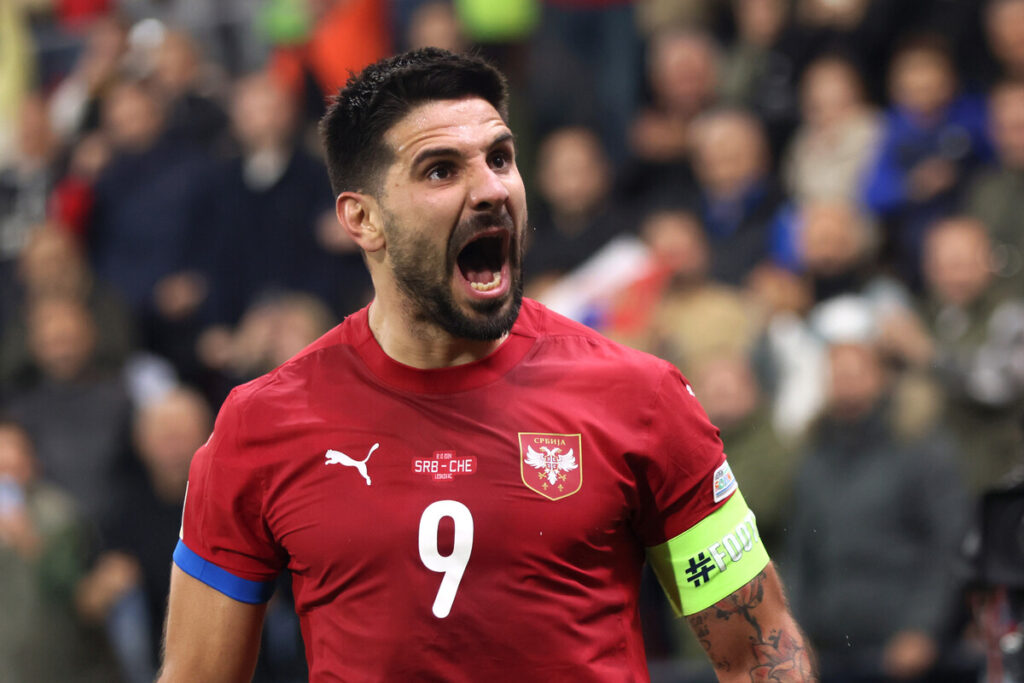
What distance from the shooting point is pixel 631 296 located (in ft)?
24.5

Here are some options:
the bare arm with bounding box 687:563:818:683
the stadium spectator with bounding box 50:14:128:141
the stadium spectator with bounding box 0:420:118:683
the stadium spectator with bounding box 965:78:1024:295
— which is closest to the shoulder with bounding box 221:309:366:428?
the bare arm with bounding box 687:563:818:683

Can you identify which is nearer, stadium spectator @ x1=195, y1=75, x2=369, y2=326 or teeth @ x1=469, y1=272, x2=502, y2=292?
teeth @ x1=469, y1=272, x2=502, y2=292

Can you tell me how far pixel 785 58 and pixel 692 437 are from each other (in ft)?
17.2

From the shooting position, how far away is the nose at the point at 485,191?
297 centimetres

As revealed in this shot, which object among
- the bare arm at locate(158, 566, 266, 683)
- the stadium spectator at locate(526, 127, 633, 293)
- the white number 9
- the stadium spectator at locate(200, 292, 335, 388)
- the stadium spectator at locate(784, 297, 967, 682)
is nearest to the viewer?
the white number 9

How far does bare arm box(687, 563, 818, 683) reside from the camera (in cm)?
296

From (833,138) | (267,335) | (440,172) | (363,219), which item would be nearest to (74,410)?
(267,335)

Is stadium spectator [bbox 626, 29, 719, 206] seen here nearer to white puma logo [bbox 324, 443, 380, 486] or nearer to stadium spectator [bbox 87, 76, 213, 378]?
stadium spectator [bbox 87, 76, 213, 378]

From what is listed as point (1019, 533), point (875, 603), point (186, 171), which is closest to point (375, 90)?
point (1019, 533)

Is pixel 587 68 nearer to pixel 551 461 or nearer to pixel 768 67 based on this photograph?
pixel 768 67

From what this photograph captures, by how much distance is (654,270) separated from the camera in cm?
749

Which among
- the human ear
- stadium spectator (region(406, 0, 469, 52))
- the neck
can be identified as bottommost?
the neck

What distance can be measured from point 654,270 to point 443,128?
4.56 m

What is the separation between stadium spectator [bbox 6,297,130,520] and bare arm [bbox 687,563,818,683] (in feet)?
17.6
